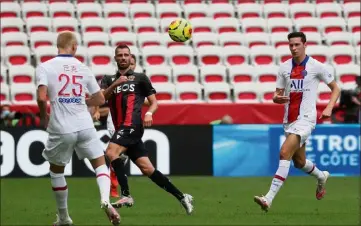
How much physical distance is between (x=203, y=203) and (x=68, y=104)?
4723mm

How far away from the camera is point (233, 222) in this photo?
38.8 ft

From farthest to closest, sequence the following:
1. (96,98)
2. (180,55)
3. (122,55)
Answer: (180,55)
(122,55)
(96,98)

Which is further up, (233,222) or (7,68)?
(7,68)

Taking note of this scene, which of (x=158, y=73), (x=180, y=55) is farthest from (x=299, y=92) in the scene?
(x=180, y=55)

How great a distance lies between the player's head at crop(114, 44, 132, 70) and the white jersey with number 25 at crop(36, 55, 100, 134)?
1.88 metres

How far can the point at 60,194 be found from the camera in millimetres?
10656

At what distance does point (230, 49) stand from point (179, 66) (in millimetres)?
1712

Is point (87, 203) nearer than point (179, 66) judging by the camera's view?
Yes

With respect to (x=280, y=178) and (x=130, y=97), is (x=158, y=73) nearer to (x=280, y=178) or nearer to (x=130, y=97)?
(x=130, y=97)

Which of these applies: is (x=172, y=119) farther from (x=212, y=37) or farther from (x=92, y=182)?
(x=212, y=37)

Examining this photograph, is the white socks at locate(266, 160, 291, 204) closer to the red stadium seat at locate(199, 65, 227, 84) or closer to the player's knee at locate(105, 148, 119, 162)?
the player's knee at locate(105, 148, 119, 162)

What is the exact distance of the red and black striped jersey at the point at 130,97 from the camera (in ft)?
40.9

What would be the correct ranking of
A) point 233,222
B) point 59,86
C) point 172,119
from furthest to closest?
point 172,119 → point 233,222 → point 59,86

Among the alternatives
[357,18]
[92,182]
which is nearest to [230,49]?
[357,18]
